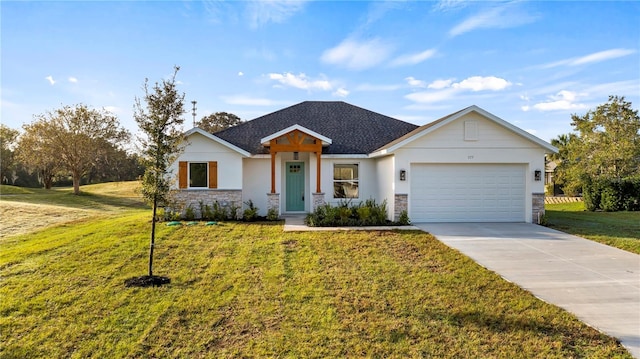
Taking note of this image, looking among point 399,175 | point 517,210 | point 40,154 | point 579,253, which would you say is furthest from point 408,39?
point 40,154

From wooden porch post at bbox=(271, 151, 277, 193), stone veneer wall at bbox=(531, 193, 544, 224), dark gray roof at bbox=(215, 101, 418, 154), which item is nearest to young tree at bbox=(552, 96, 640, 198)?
stone veneer wall at bbox=(531, 193, 544, 224)

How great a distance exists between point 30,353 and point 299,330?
3301mm

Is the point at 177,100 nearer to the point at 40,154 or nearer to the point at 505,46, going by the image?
the point at 505,46

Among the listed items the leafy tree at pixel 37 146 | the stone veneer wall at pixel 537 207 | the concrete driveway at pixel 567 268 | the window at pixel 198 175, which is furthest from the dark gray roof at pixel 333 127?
the leafy tree at pixel 37 146

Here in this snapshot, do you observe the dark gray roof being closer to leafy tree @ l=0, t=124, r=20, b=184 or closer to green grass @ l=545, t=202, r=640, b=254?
green grass @ l=545, t=202, r=640, b=254

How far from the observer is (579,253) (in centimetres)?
813

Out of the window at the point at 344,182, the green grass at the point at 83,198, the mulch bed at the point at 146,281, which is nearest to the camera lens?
the mulch bed at the point at 146,281

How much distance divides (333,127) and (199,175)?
6.98 meters

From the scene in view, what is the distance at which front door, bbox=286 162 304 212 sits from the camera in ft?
50.0

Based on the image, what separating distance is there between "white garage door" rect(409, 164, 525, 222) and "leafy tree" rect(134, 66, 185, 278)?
862 cm

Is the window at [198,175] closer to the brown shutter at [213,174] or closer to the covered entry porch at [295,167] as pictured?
the brown shutter at [213,174]

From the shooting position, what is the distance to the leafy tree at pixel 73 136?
2591 centimetres

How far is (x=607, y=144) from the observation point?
70.5 feet

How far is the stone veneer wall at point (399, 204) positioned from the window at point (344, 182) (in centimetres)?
297
